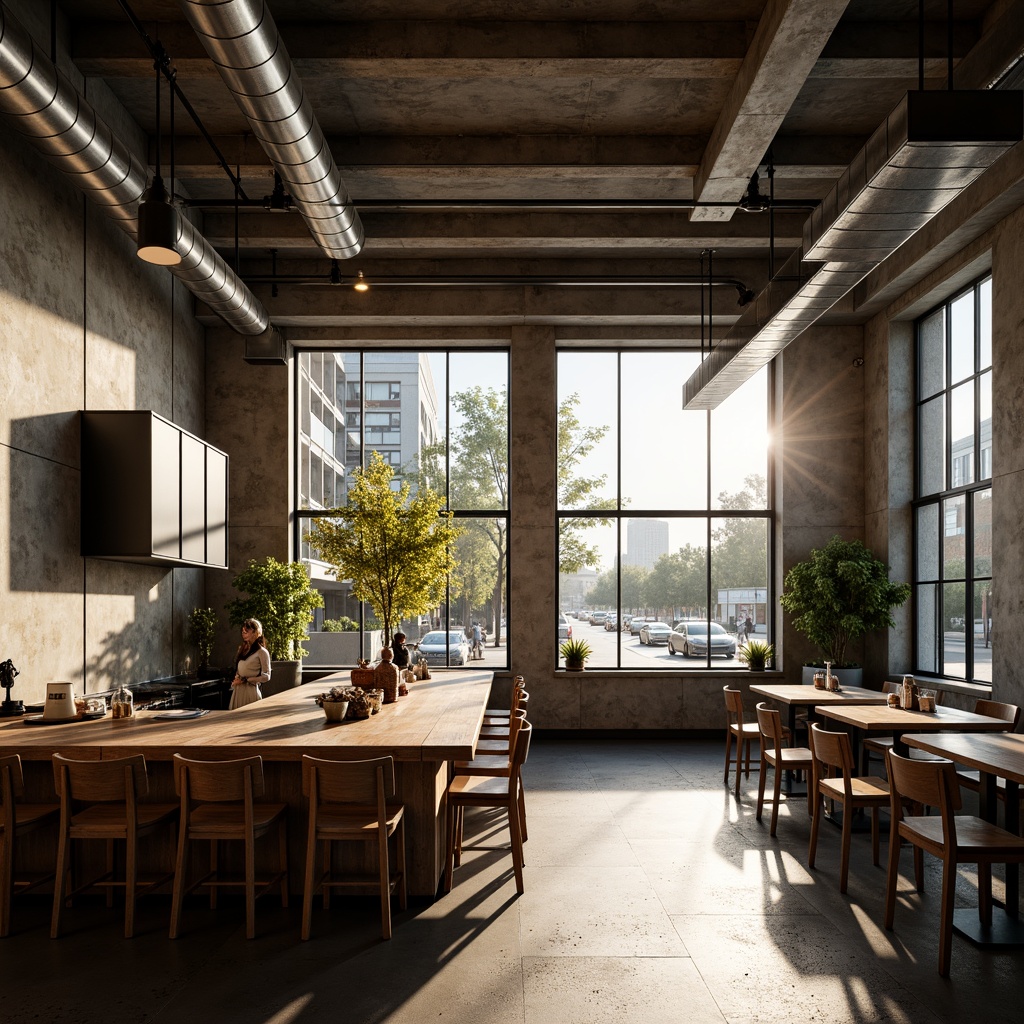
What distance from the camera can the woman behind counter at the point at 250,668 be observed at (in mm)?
7410

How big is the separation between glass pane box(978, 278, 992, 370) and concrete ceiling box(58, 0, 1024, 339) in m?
1.97

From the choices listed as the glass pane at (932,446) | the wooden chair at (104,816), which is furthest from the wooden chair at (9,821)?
the glass pane at (932,446)

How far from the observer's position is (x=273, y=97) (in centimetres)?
508

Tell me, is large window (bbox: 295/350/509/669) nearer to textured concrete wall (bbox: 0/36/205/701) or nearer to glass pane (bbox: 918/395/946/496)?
textured concrete wall (bbox: 0/36/205/701)

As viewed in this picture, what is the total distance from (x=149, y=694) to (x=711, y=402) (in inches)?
258

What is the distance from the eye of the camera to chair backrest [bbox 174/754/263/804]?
409 cm

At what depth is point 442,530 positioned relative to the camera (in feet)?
26.3

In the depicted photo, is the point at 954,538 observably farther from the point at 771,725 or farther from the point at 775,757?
the point at 775,757

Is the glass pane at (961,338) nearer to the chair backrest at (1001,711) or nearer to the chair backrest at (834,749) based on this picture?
the chair backrest at (1001,711)

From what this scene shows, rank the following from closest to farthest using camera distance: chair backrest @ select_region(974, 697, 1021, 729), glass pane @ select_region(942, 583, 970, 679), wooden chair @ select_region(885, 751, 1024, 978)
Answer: wooden chair @ select_region(885, 751, 1024, 978), chair backrest @ select_region(974, 697, 1021, 729), glass pane @ select_region(942, 583, 970, 679)

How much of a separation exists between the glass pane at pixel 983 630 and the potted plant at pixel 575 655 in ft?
14.4

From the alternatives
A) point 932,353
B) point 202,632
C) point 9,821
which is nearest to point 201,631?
point 202,632

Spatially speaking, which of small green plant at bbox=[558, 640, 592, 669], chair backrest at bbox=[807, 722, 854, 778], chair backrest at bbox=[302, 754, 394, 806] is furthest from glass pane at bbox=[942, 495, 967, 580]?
chair backrest at bbox=[302, 754, 394, 806]

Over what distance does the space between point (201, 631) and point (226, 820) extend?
606 centimetres
